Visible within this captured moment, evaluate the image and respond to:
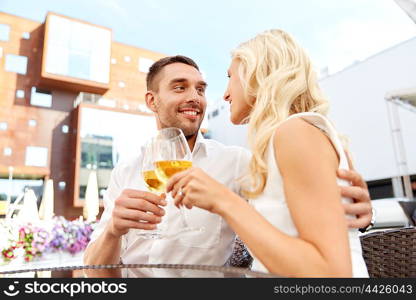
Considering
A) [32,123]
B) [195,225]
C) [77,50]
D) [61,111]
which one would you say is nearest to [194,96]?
[195,225]

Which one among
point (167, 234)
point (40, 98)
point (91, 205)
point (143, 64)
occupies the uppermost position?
point (143, 64)

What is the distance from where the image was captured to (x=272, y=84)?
120cm

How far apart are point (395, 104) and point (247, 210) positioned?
6.44 m

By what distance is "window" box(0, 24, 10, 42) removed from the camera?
17.2 m

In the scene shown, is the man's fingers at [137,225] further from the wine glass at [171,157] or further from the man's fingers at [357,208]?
the man's fingers at [357,208]

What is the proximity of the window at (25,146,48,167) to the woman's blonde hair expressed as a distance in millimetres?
17381

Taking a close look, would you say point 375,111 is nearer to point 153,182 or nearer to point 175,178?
point 153,182

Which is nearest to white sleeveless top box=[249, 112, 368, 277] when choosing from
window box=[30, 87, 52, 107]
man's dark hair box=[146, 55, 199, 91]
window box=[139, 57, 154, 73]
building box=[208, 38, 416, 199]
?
man's dark hair box=[146, 55, 199, 91]

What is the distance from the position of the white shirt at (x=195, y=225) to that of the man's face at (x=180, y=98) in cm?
26

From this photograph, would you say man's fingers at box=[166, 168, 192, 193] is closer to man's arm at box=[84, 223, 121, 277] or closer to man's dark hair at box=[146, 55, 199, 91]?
man's arm at box=[84, 223, 121, 277]

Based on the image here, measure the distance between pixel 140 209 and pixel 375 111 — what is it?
48.6ft

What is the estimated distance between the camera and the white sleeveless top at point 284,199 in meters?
0.99

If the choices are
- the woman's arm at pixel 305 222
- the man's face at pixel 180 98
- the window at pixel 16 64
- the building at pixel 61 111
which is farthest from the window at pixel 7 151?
the woman's arm at pixel 305 222

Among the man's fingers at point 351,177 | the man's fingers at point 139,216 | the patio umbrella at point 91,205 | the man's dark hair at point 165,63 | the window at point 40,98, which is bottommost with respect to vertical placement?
the man's fingers at point 139,216
